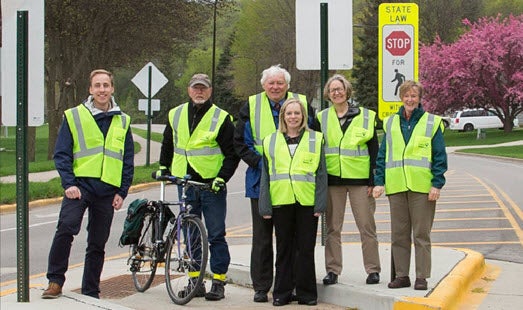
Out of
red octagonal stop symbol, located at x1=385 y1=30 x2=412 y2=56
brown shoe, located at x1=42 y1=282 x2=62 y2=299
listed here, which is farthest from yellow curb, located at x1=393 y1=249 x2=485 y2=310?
brown shoe, located at x1=42 y1=282 x2=62 y2=299

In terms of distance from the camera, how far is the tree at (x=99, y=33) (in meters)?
34.8

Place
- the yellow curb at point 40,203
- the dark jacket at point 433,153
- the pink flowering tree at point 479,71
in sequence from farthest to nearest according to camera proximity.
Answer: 1. the pink flowering tree at point 479,71
2. the yellow curb at point 40,203
3. the dark jacket at point 433,153

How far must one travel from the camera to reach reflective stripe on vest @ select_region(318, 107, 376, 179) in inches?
302

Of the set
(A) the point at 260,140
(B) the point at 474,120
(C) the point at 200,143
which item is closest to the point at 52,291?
(C) the point at 200,143

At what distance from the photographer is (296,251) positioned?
753cm

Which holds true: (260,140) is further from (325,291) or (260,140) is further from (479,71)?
(479,71)

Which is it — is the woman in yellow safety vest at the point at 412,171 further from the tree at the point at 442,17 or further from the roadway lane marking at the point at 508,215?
the tree at the point at 442,17

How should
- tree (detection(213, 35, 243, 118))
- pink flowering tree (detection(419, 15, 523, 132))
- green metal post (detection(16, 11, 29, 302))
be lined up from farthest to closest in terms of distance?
tree (detection(213, 35, 243, 118))
pink flowering tree (detection(419, 15, 523, 132))
green metal post (detection(16, 11, 29, 302))

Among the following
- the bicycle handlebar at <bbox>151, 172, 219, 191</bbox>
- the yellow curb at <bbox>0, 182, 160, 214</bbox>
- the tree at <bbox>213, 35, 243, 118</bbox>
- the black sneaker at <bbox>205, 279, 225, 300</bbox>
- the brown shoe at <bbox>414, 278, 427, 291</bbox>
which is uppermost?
the tree at <bbox>213, 35, 243, 118</bbox>

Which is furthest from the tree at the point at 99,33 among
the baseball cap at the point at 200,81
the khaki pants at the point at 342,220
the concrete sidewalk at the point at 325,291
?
the khaki pants at the point at 342,220

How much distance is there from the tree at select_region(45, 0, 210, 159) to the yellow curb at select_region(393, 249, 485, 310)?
26.9 m

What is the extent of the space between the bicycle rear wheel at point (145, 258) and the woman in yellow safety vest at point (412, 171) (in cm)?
206

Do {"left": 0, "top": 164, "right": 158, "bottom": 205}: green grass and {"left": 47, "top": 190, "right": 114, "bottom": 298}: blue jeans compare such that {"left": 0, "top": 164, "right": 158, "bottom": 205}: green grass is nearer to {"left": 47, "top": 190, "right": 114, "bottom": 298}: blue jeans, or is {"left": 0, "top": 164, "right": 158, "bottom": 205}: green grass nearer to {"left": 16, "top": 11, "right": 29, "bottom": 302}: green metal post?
{"left": 47, "top": 190, "right": 114, "bottom": 298}: blue jeans

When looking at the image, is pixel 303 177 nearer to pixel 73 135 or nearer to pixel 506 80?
pixel 73 135
